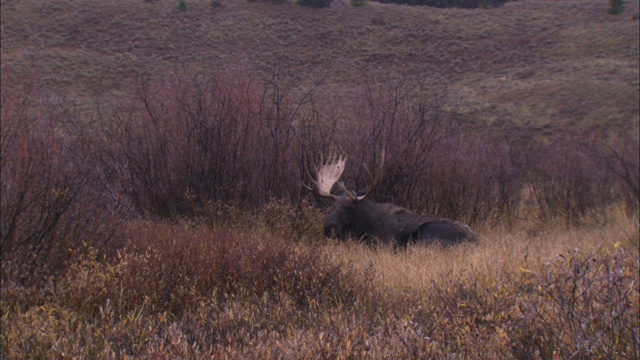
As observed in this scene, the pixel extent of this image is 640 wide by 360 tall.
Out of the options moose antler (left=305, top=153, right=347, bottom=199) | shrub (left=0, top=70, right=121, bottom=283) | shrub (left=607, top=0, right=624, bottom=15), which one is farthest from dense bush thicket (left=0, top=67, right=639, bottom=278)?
shrub (left=607, top=0, right=624, bottom=15)

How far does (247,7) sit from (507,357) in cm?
4294

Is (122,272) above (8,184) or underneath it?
underneath

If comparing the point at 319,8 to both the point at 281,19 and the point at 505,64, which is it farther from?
the point at 505,64

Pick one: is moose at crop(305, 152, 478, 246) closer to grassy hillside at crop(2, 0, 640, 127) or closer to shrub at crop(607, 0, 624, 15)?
grassy hillside at crop(2, 0, 640, 127)

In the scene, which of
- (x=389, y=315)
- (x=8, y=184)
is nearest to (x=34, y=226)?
(x=8, y=184)

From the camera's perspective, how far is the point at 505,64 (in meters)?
38.2

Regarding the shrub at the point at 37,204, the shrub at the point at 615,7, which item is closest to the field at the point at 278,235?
the shrub at the point at 37,204

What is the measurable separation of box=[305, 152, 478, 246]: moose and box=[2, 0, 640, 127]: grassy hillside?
20.7 metres

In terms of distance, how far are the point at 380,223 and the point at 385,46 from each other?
34274mm

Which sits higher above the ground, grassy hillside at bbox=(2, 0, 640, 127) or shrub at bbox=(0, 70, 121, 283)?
shrub at bbox=(0, 70, 121, 283)

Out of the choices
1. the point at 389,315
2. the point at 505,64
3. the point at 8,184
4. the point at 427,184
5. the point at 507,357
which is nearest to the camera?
the point at 507,357

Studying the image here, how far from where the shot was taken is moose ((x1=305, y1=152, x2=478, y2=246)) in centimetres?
722

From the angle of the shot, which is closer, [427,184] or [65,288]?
A: [65,288]

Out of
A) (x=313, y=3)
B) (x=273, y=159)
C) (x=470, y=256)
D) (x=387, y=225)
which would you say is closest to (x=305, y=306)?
(x=470, y=256)
